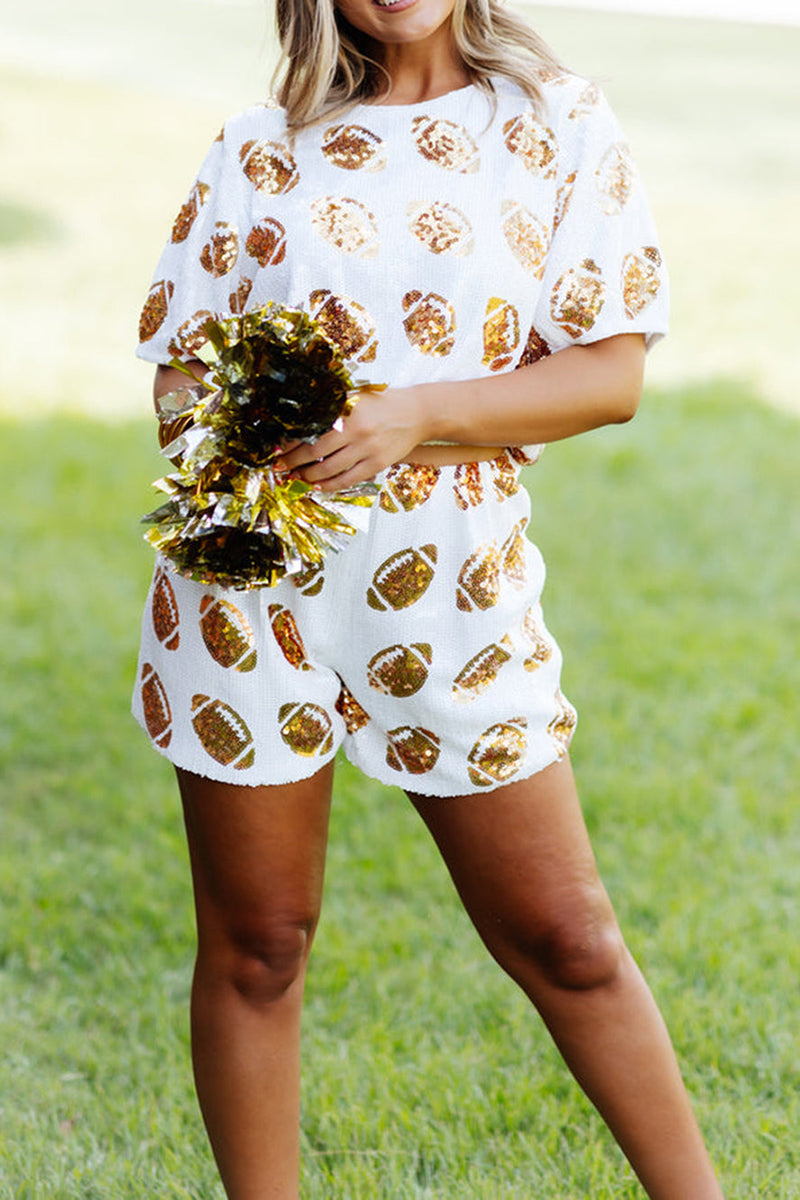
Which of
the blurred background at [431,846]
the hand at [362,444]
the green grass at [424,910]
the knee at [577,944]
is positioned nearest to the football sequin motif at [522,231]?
the hand at [362,444]

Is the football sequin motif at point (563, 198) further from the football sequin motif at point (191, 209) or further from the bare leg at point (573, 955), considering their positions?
the bare leg at point (573, 955)

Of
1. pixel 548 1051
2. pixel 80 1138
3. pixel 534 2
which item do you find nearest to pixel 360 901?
pixel 548 1051

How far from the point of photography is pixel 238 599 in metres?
1.86

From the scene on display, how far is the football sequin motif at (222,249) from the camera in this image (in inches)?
74.6

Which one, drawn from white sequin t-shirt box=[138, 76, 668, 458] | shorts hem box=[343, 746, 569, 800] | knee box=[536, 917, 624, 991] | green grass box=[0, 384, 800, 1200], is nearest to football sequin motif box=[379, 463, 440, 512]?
white sequin t-shirt box=[138, 76, 668, 458]

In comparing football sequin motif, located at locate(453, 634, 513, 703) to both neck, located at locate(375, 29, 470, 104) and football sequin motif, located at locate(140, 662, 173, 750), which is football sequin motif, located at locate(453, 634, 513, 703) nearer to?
football sequin motif, located at locate(140, 662, 173, 750)

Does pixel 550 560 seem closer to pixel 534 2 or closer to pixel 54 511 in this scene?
pixel 54 511

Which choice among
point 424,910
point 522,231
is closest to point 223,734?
point 522,231

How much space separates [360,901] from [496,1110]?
81 centimetres

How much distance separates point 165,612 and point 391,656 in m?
0.30

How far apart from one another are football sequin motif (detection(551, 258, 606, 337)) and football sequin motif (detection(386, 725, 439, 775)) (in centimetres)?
53

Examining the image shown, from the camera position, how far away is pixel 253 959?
1990mm

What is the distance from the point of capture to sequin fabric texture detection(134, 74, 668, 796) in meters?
1.82

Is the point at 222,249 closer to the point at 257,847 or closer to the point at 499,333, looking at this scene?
the point at 499,333
